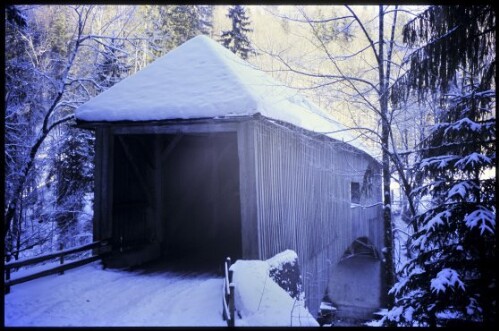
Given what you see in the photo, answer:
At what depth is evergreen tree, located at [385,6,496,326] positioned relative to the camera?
3.57m

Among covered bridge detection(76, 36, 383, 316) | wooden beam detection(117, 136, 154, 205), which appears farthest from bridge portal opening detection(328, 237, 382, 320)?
wooden beam detection(117, 136, 154, 205)

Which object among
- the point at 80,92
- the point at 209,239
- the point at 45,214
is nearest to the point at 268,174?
the point at 209,239

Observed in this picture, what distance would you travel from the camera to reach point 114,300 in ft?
18.7

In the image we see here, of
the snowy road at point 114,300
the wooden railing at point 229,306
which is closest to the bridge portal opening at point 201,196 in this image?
the snowy road at point 114,300

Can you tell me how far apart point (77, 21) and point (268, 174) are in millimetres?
9907

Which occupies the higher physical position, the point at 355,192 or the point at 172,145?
the point at 172,145

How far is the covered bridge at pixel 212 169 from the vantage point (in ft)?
22.0

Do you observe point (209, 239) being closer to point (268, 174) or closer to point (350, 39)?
point (268, 174)

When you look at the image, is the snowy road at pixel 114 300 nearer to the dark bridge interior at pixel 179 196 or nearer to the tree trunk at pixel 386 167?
the dark bridge interior at pixel 179 196

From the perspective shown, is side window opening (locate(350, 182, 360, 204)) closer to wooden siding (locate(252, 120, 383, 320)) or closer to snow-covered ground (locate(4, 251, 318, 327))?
wooden siding (locate(252, 120, 383, 320))

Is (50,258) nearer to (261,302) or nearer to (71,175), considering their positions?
(261,302)

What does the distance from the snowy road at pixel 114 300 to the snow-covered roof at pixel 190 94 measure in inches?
125

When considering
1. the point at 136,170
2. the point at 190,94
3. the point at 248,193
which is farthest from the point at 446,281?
the point at 136,170

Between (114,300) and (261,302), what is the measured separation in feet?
7.99
